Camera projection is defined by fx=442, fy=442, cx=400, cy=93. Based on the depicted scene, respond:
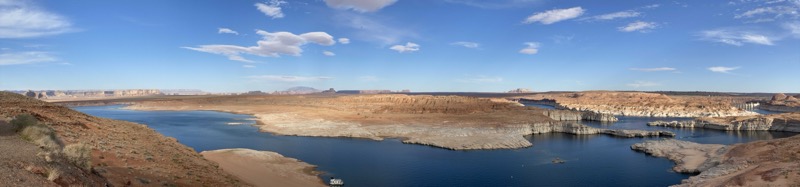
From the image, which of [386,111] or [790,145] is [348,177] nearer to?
[790,145]

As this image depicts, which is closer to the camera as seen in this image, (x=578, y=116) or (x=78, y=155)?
(x=78, y=155)

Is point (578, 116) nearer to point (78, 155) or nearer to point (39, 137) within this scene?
point (39, 137)

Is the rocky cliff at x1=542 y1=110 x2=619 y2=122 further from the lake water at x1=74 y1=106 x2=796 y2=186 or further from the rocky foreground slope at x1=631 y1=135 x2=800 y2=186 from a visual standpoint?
the rocky foreground slope at x1=631 y1=135 x2=800 y2=186

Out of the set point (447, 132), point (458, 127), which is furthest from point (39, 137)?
point (458, 127)

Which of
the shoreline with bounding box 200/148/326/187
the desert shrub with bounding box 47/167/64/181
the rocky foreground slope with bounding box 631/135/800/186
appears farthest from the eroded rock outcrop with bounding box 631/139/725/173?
the desert shrub with bounding box 47/167/64/181

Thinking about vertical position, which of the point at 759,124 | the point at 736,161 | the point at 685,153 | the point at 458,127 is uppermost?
the point at 759,124

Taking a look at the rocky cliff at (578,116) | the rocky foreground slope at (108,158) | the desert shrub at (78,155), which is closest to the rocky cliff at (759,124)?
the rocky cliff at (578,116)
